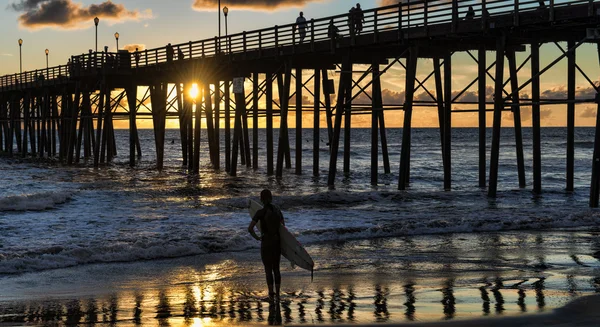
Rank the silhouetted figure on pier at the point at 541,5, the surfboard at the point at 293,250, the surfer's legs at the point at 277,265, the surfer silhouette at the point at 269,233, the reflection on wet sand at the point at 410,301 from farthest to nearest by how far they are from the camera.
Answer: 1. the silhouetted figure on pier at the point at 541,5
2. the surfboard at the point at 293,250
3. the surfer's legs at the point at 277,265
4. the surfer silhouette at the point at 269,233
5. the reflection on wet sand at the point at 410,301

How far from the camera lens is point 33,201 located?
2541 centimetres

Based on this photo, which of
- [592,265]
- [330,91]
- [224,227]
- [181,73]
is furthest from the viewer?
[181,73]

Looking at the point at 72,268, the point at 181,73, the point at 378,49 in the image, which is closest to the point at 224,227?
the point at 72,268

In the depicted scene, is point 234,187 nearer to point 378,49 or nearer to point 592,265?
point 378,49

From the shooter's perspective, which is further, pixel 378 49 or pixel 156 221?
pixel 378 49

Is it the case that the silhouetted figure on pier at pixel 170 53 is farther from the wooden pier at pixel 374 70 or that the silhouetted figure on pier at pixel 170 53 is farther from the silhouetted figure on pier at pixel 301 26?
the silhouetted figure on pier at pixel 301 26

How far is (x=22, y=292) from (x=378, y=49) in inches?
701

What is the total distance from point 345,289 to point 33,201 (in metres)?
16.6

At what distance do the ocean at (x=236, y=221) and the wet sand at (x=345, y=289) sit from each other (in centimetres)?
14

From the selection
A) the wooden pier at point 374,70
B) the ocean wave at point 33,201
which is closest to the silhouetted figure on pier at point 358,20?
the wooden pier at point 374,70

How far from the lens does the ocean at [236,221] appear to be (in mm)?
14609

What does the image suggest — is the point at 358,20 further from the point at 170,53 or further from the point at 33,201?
the point at 170,53

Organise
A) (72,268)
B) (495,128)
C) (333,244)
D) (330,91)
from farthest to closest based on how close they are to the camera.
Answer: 1. (330,91)
2. (495,128)
3. (333,244)
4. (72,268)

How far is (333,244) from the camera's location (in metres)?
16.6
